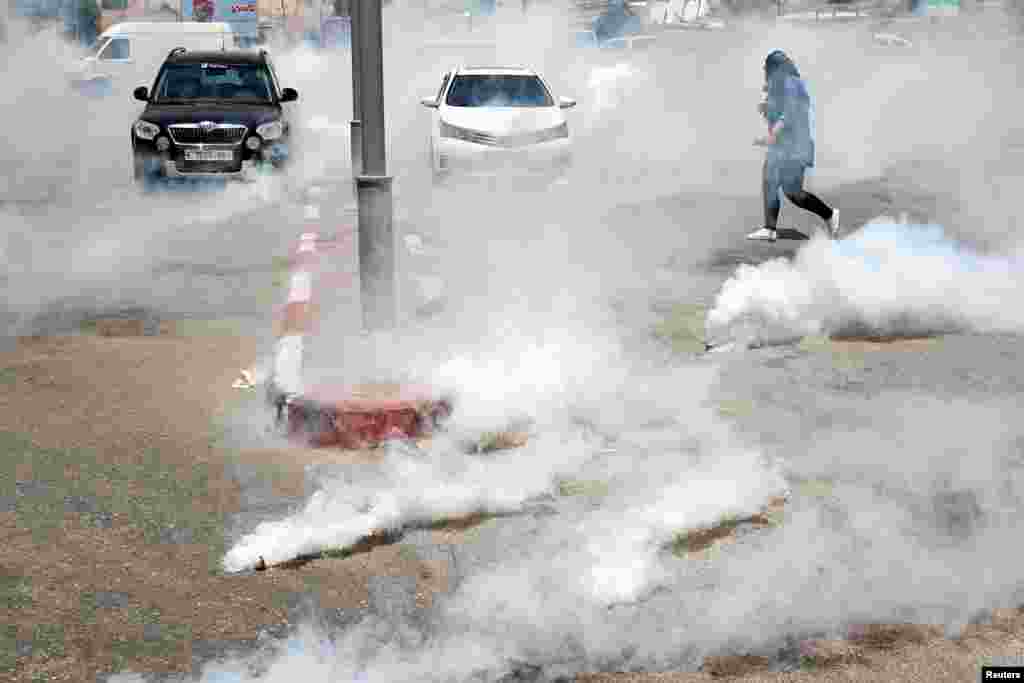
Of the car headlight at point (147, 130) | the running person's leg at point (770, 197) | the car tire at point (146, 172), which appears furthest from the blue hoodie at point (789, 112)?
the car tire at point (146, 172)

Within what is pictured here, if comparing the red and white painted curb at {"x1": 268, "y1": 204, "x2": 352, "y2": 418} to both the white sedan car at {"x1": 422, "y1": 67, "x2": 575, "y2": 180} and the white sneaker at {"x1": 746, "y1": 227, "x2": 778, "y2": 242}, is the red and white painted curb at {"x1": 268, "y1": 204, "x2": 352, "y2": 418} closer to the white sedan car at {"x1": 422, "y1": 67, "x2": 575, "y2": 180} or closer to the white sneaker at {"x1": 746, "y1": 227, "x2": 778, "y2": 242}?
the white sedan car at {"x1": 422, "y1": 67, "x2": 575, "y2": 180}

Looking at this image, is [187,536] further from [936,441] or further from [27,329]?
[27,329]

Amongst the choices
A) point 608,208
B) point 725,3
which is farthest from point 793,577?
point 725,3

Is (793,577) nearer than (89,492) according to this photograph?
Yes

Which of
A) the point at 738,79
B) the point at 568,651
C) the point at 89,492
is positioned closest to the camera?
the point at 568,651

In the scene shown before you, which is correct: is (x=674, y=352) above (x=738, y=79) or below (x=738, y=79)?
above

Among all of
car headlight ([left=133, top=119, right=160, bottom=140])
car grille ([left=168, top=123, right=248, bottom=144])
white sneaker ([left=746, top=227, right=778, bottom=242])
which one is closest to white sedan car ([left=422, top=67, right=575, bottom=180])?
car grille ([left=168, top=123, right=248, bottom=144])

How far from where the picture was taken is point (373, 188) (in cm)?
623

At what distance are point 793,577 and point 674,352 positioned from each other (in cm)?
308

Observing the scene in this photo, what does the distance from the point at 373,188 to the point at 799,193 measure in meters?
5.25

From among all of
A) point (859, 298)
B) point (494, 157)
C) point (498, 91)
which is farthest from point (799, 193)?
point (498, 91)

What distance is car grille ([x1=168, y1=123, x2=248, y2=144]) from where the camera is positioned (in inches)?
515

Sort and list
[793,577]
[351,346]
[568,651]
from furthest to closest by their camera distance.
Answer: [351,346], [793,577], [568,651]

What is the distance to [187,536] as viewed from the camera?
4.37 meters
